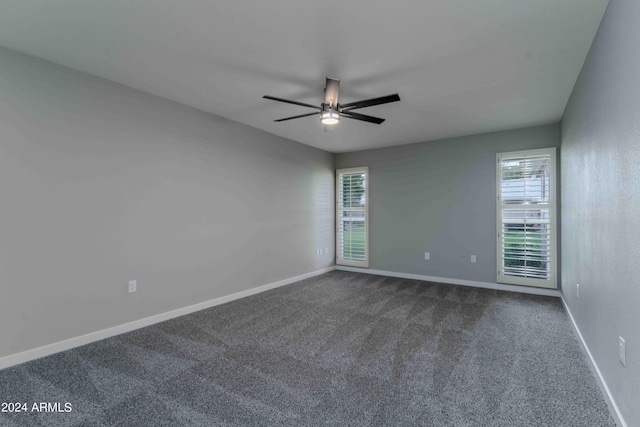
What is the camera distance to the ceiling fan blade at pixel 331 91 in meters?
2.87

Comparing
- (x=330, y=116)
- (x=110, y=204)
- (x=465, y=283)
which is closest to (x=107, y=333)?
(x=110, y=204)

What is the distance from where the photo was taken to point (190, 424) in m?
1.72

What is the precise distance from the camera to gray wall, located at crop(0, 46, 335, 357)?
2.48 meters

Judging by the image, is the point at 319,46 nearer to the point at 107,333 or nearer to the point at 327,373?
the point at 327,373

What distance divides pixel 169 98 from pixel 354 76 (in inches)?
86.9

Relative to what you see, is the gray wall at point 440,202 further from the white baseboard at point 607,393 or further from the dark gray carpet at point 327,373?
the white baseboard at point 607,393

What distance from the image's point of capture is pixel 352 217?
6.34m

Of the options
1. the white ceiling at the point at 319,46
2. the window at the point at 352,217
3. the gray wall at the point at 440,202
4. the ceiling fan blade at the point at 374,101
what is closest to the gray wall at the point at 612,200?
the white ceiling at the point at 319,46

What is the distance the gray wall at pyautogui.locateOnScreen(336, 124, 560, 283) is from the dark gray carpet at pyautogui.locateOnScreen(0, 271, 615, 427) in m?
1.55

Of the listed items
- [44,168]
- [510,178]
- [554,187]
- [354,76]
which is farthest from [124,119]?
[554,187]

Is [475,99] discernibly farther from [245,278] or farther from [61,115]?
[61,115]

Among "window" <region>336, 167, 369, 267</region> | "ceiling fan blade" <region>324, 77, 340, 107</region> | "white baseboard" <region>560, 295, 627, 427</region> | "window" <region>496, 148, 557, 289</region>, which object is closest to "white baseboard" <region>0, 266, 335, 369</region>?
"window" <region>336, 167, 369, 267</region>

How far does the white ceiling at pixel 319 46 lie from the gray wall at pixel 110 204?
0.33 meters

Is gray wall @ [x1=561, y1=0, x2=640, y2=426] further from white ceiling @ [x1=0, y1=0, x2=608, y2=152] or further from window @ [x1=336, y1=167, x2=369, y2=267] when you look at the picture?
window @ [x1=336, y1=167, x2=369, y2=267]
